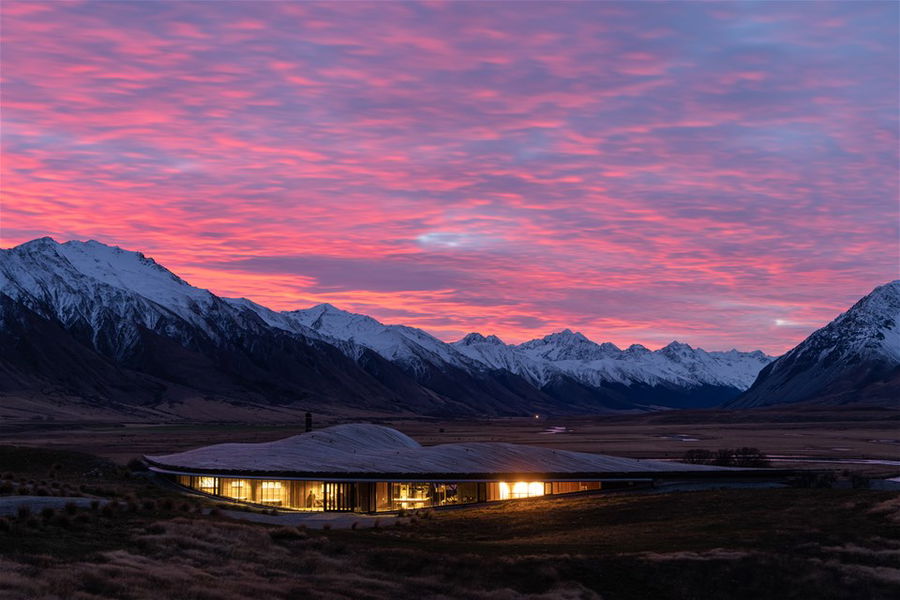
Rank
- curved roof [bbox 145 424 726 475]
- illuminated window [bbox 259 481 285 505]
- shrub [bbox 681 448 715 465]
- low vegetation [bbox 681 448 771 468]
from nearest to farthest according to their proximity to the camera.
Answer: illuminated window [bbox 259 481 285 505]
curved roof [bbox 145 424 726 475]
low vegetation [bbox 681 448 771 468]
shrub [bbox 681 448 715 465]

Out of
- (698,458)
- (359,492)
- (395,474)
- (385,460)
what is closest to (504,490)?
(395,474)

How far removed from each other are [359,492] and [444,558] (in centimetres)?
3649

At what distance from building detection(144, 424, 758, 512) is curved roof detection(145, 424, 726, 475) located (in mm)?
76

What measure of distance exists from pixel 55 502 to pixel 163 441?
12158cm

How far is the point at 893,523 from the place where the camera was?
168ft

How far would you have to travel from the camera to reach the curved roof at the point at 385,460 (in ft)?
260

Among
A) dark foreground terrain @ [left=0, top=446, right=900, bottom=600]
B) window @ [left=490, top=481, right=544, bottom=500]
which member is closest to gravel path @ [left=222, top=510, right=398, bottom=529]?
dark foreground terrain @ [left=0, top=446, right=900, bottom=600]

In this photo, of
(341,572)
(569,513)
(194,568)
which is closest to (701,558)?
(341,572)

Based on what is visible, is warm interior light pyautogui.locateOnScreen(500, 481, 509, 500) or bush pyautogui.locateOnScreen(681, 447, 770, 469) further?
bush pyautogui.locateOnScreen(681, 447, 770, 469)

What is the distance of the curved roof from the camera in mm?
79125

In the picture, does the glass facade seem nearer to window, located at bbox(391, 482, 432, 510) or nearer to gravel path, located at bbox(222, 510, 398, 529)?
window, located at bbox(391, 482, 432, 510)

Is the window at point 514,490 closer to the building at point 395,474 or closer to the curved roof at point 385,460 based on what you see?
the building at point 395,474

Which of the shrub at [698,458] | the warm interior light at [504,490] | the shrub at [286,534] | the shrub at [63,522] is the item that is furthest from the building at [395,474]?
the shrub at [63,522]

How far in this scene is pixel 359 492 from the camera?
249 ft
